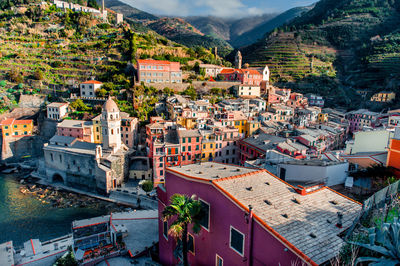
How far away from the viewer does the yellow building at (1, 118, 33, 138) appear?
43.2 meters

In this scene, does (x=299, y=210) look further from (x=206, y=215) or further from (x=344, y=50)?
(x=344, y=50)

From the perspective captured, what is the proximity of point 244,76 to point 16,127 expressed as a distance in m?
48.1

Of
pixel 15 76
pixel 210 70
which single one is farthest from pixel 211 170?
pixel 15 76

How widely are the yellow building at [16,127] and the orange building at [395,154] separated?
5171 cm

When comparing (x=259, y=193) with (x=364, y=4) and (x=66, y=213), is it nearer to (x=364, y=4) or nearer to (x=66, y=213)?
(x=66, y=213)

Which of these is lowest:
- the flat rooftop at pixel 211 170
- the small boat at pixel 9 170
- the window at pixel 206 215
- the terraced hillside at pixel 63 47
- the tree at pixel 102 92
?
the small boat at pixel 9 170

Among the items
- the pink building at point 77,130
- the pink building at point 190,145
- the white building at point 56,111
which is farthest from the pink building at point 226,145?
the white building at point 56,111

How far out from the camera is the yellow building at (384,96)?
185 ft

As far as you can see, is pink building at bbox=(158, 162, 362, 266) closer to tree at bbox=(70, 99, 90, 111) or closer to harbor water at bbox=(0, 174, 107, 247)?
harbor water at bbox=(0, 174, 107, 247)

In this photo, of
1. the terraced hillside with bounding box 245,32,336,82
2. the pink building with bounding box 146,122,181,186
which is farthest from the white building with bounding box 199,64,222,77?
the pink building with bounding box 146,122,181,186

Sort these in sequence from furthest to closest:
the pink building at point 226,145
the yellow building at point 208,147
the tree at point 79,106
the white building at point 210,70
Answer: the white building at point 210,70
the tree at point 79,106
the pink building at point 226,145
the yellow building at point 208,147

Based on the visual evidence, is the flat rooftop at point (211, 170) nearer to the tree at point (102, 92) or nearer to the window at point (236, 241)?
the window at point (236, 241)

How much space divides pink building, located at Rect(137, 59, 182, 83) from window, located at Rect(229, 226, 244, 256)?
46.9 meters

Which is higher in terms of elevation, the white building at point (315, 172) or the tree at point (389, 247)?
the tree at point (389, 247)
